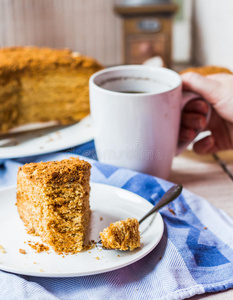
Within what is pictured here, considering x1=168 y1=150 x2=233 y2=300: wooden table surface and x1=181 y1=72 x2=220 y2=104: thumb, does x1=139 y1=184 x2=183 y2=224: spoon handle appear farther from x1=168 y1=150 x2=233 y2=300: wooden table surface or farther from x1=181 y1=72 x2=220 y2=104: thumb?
x1=181 y1=72 x2=220 y2=104: thumb

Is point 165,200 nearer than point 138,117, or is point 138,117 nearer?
point 165,200

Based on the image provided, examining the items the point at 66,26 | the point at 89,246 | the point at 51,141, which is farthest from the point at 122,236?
the point at 66,26

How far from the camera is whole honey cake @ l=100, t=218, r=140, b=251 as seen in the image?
0.77 metres

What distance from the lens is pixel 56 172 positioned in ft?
2.62

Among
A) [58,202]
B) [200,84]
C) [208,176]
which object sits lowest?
[208,176]

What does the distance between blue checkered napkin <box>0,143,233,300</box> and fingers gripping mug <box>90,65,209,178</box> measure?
0.58 feet

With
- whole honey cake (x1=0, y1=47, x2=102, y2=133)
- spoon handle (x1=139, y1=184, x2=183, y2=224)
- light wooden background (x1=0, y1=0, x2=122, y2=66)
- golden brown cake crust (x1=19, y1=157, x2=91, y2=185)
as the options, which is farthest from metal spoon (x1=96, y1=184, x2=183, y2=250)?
light wooden background (x1=0, y1=0, x2=122, y2=66)

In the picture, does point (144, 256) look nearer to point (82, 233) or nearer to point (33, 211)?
point (82, 233)

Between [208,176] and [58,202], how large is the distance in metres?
0.52

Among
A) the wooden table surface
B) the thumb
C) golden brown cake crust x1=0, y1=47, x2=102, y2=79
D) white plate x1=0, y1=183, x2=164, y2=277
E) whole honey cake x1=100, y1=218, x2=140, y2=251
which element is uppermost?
the thumb

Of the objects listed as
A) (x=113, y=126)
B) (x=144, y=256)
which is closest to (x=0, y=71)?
(x=113, y=126)

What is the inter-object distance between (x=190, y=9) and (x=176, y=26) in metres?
0.17

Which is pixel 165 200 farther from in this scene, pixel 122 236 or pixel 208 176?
pixel 208 176

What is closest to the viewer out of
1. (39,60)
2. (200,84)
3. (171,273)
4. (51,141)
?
(171,273)
